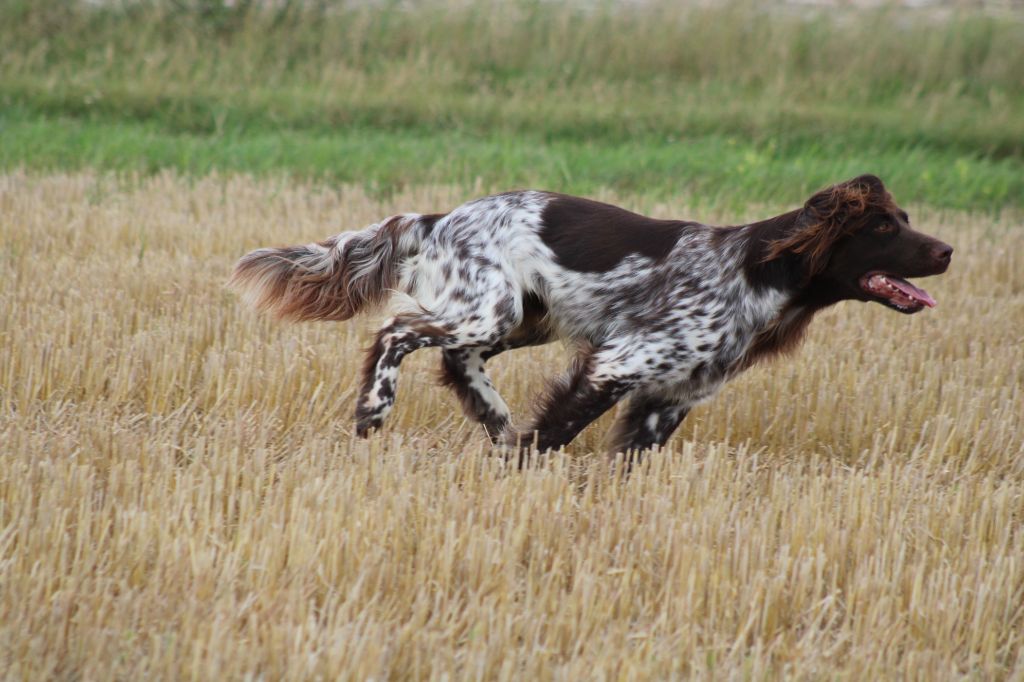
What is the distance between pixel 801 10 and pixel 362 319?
10.0 metres

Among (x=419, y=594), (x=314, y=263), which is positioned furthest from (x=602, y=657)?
(x=314, y=263)

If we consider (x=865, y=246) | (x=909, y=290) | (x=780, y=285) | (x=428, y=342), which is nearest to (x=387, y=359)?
(x=428, y=342)

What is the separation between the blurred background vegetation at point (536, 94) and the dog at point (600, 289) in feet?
13.9

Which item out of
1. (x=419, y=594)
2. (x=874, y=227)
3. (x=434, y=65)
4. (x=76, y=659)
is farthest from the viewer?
(x=434, y=65)

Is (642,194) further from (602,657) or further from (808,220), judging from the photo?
(602,657)

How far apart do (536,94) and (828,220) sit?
26.9 ft

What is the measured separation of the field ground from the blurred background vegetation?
4054 millimetres

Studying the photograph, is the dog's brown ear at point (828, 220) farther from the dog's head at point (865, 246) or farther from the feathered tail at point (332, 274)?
the feathered tail at point (332, 274)

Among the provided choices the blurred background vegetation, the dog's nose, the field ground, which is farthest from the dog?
the blurred background vegetation

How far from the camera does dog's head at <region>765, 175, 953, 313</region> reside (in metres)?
4.06

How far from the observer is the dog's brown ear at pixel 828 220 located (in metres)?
4.08

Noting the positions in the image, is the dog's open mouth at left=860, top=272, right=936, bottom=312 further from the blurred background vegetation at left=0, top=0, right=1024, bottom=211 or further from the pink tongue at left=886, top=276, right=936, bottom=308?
the blurred background vegetation at left=0, top=0, right=1024, bottom=211

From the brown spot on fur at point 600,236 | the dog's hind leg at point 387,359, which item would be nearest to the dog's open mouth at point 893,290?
the brown spot on fur at point 600,236

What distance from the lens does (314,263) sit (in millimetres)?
4766
